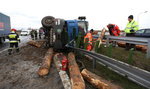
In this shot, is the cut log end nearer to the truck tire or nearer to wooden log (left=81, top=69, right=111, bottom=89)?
wooden log (left=81, top=69, right=111, bottom=89)

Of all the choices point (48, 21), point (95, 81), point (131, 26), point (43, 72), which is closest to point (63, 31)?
point (48, 21)

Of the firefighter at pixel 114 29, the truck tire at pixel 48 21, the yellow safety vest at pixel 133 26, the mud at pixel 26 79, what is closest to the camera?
the mud at pixel 26 79

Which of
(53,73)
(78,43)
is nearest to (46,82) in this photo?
(53,73)

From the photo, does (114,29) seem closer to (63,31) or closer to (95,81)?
(63,31)

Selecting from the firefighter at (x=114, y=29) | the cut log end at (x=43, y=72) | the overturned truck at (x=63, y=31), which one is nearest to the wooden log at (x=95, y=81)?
the cut log end at (x=43, y=72)

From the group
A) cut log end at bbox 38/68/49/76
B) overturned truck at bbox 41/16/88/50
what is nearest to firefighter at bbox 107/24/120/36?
overturned truck at bbox 41/16/88/50

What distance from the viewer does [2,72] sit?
13.9 ft

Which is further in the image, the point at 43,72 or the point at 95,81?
the point at 43,72

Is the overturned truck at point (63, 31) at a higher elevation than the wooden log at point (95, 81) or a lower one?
higher

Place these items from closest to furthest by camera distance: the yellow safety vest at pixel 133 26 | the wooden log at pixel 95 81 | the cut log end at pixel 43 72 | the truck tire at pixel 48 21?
the wooden log at pixel 95 81
the cut log end at pixel 43 72
the yellow safety vest at pixel 133 26
the truck tire at pixel 48 21

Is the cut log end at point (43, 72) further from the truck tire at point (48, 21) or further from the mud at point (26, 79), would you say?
the truck tire at point (48, 21)

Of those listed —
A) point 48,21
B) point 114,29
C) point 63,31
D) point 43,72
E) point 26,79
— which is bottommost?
point 26,79

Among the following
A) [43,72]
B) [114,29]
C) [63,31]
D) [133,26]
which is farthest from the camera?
[114,29]

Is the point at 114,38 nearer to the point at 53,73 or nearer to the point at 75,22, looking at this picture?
the point at 75,22
